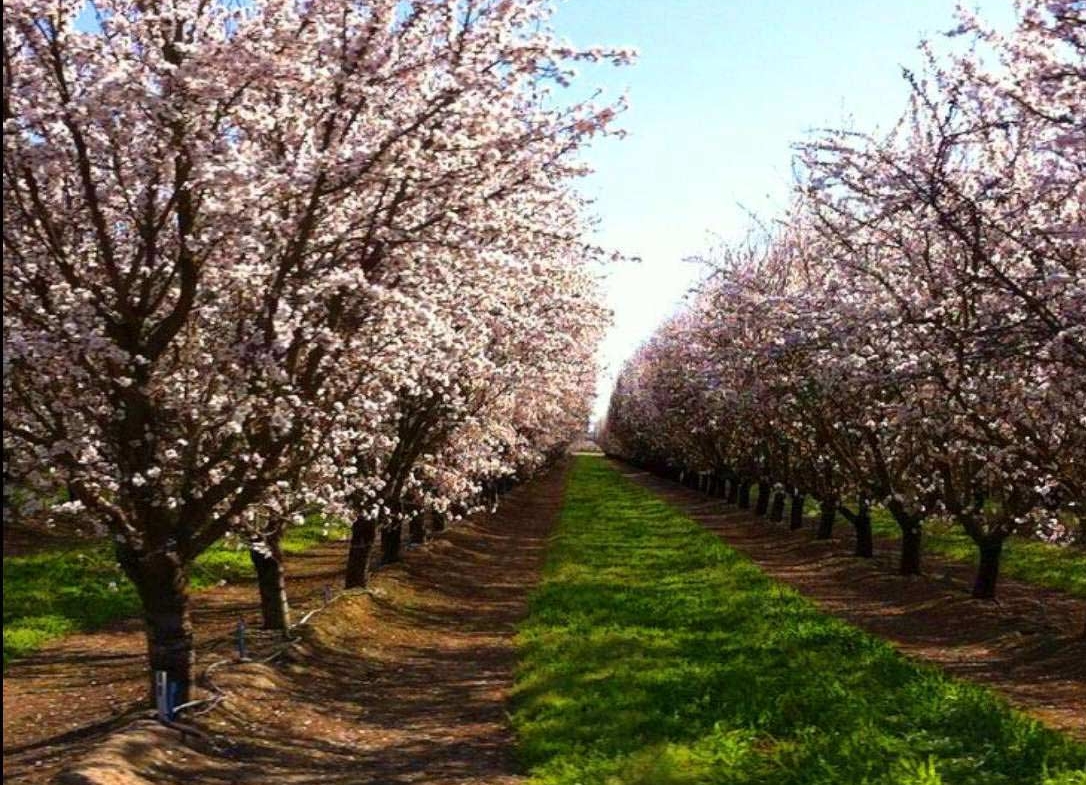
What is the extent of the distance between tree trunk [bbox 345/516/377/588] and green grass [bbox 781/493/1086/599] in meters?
13.3

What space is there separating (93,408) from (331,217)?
133 inches

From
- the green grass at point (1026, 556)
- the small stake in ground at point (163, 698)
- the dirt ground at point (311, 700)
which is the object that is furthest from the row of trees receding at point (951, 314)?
the small stake in ground at point (163, 698)

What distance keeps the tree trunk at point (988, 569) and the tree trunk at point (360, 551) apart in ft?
43.6

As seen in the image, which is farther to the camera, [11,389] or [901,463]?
[901,463]

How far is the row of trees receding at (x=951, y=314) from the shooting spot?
485 inches

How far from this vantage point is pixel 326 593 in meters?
21.1

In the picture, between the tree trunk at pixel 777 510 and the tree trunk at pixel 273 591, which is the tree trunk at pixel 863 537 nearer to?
the tree trunk at pixel 777 510

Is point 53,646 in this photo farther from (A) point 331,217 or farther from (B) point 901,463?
(B) point 901,463

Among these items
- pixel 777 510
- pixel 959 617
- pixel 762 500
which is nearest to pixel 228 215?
pixel 959 617

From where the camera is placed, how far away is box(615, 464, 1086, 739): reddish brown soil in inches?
610

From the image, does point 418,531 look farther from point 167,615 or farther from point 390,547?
point 167,615

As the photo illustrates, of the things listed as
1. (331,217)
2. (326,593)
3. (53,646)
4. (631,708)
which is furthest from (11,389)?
(326,593)

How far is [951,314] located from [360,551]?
13167mm

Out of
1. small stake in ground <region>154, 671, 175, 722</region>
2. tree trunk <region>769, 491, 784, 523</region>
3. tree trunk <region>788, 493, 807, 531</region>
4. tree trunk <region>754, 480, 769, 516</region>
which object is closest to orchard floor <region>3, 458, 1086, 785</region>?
small stake in ground <region>154, 671, 175, 722</region>
